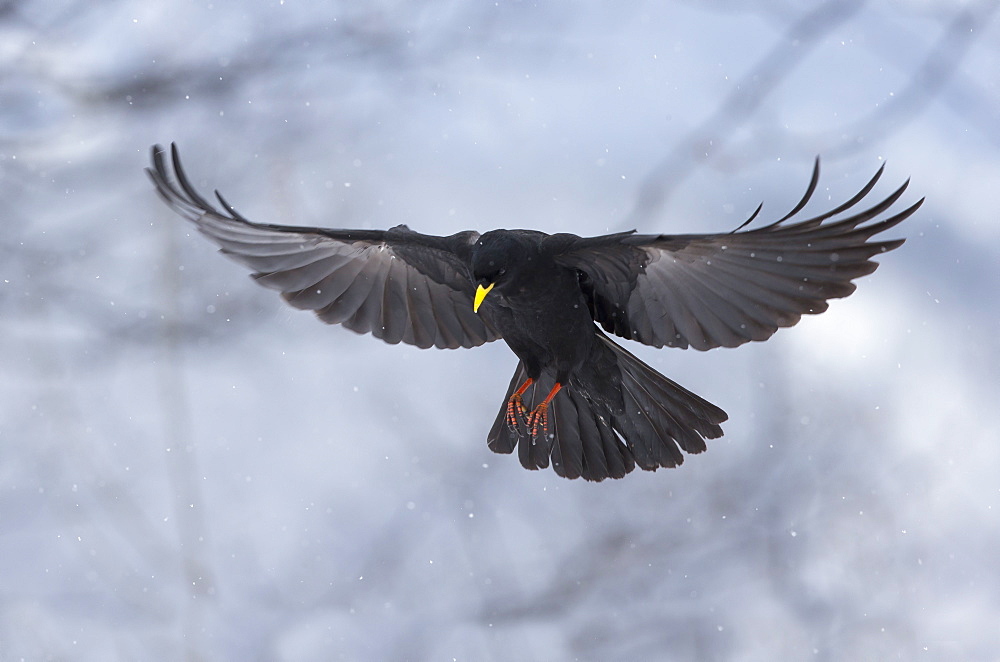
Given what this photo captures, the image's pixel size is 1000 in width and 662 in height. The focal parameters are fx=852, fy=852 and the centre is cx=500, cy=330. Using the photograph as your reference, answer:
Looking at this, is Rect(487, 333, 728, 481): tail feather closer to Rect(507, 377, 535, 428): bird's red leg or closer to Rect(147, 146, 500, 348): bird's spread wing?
Rect(507, 377, 535, 428): bird's red leg

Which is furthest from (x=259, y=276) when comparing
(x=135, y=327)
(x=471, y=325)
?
(x=135, y=327)

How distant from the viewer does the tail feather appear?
3.54 metres

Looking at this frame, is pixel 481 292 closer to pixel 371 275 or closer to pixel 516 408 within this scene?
pixel 516 408

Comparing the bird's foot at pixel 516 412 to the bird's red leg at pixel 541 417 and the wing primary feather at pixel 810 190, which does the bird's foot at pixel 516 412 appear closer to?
the bird's red leg at pixel 541 417

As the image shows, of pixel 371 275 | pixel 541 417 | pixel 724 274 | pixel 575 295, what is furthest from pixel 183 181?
pixel 724 274

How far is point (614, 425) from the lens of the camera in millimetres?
3725

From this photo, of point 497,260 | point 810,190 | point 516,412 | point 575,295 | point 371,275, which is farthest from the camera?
point 371,275

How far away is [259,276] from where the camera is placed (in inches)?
140

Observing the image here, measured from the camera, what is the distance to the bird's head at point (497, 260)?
3.07 meters

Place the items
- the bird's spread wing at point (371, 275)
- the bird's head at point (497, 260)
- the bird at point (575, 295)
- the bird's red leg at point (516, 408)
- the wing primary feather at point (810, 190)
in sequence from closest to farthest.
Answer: the wing primary feather at point (810, 190) < the bird at point (575, 295) < the bird's head at point (497, 260) < the bird's spread wing at point (371, 275) < the bird's red leg at point (516, 408)

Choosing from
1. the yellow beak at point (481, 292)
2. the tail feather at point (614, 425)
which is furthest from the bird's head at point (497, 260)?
the tail feather at point (614, 425)

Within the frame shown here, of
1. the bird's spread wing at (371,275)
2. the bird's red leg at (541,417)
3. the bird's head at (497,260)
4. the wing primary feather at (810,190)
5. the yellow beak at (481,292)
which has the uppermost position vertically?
the bird's spread wing at (371,275)

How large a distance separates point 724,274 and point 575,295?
572mm

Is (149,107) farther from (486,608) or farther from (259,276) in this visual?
(486,608)
